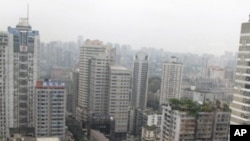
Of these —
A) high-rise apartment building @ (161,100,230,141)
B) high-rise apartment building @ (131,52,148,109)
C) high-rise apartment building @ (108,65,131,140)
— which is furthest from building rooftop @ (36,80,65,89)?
high-rise apartment building @ (131,52,148,109)

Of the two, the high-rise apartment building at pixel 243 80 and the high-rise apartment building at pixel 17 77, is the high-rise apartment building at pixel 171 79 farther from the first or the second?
the high-rise apartment building at pixel 243 80

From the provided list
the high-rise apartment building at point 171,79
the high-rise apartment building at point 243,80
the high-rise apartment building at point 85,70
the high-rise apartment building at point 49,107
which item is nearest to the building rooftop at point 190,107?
the high-rise apartment building at point 243,80

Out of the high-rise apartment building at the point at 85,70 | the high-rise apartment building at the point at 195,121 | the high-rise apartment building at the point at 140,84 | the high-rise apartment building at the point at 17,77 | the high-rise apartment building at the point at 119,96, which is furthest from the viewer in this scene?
the high-rise apartment building at the point at 140,84

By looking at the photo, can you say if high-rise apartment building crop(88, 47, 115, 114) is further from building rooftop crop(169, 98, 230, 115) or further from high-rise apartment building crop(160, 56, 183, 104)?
building rooftop crop(169, 98, 230, 115)

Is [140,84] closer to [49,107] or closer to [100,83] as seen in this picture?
[100,83]

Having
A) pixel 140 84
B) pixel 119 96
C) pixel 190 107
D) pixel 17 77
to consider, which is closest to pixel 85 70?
pixel 119 96

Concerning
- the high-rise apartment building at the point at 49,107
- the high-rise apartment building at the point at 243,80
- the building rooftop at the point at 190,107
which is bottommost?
the high-rise apartment building at the point at 49,107
